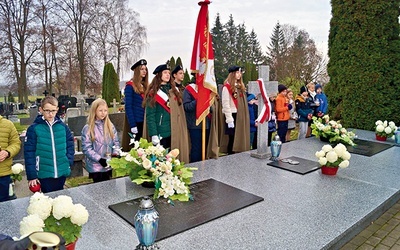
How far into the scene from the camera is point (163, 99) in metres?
4.27

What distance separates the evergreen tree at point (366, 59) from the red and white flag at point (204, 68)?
4.87 meters

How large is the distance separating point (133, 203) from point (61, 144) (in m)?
1.14

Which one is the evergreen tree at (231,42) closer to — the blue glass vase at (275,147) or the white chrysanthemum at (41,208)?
the blue glass vase at (275,147)

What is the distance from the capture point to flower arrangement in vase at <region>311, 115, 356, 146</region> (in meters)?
4.89

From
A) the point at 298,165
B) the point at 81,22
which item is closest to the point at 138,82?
the point at 298,165

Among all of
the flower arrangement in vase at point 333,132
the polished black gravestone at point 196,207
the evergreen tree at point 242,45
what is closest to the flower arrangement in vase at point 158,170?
the polished black gravestone at point 196,207

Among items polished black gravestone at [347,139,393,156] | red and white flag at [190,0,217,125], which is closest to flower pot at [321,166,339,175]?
polished black gravestone at [347,139,393,156]

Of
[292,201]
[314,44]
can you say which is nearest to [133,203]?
[292,201]

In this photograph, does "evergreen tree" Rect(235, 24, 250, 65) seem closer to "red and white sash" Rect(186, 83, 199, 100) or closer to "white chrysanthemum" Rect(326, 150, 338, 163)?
"red and white sash" Rect(186, 83, 199, 100)

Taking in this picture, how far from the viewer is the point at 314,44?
21219 millimetres

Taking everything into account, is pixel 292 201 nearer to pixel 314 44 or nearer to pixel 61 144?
pixel 61 144

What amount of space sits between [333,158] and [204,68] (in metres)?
2.00

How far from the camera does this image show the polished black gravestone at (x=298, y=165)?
3703 mm

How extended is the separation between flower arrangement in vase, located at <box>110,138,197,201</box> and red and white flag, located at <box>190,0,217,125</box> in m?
1.42
